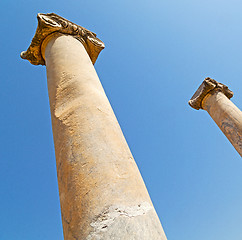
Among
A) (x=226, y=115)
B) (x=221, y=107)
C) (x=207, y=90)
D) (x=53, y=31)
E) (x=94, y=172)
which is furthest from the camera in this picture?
(x=207, y=90)

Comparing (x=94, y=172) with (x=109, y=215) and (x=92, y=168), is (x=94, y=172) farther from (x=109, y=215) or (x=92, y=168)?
(x=109, y=215)

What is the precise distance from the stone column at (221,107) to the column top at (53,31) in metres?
10.6

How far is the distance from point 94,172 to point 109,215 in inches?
36.6

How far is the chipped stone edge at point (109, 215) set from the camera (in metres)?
3.45

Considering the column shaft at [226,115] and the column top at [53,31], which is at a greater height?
the column top at [53,31]

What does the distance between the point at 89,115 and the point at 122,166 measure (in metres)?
1.69

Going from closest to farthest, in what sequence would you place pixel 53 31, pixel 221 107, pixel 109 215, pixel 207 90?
pixel 109 215 → pixel 53 31 → pixel 221 107 → pixel 207 90

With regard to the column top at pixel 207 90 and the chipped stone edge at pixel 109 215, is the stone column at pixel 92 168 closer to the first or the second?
the chipped stone edge at pixel 109 215

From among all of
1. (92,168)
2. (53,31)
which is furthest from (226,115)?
(92,168)

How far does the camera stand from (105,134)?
16.3 feet

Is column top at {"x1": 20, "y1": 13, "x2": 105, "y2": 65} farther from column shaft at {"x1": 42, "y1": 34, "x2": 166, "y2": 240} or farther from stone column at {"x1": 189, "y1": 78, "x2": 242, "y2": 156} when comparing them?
stone column at {"x1": 189, "y1": 78, "x2": 242, "y2": 156}

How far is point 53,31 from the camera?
9625 mm

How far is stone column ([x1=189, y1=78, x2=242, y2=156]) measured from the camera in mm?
14359

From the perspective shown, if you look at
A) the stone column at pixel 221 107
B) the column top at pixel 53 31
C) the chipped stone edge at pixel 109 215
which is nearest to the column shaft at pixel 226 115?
the stone column at pixel 221 107
